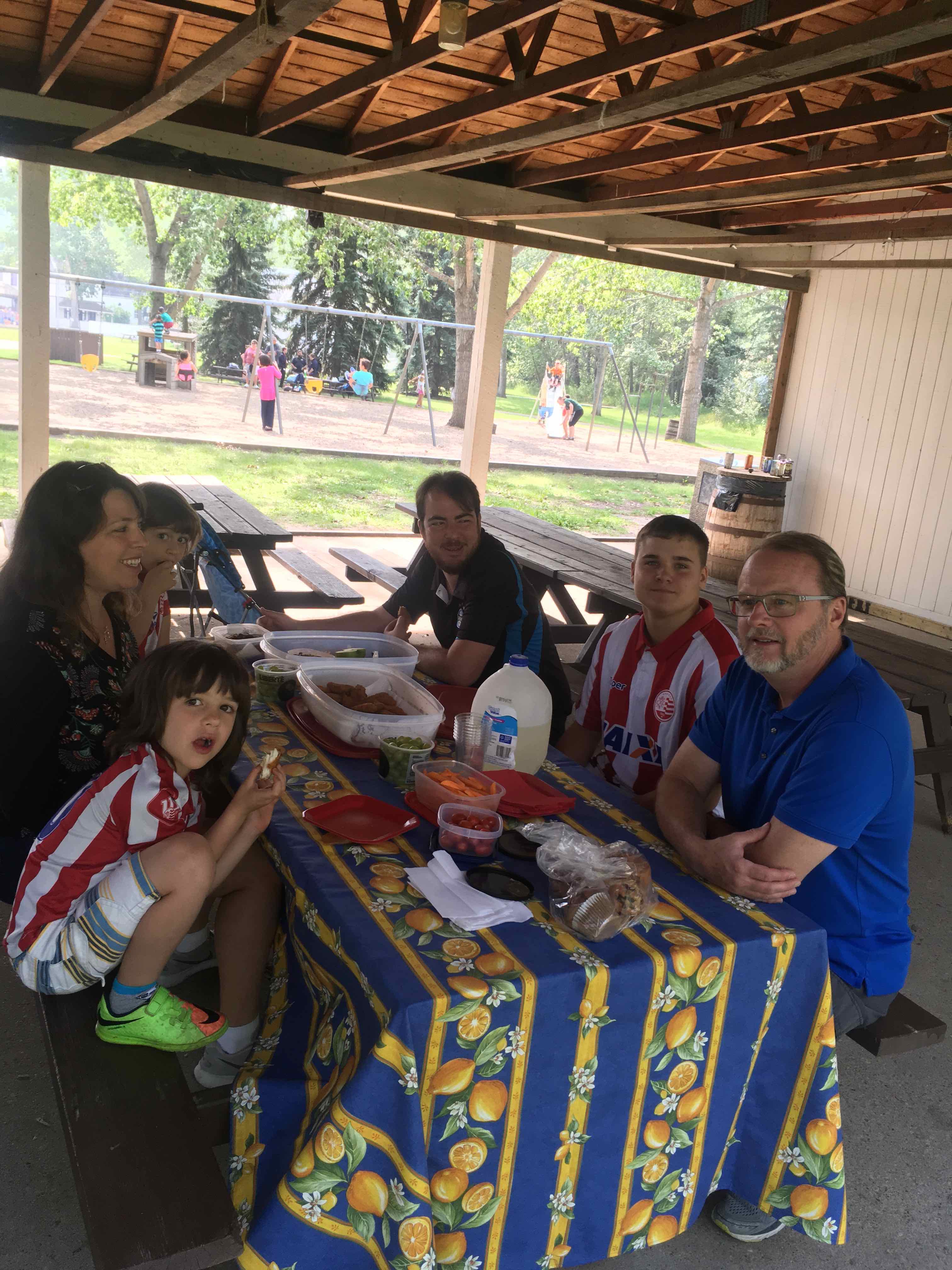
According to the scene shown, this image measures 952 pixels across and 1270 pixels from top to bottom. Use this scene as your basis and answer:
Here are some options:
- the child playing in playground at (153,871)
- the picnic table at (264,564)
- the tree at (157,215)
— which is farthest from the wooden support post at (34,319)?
the tree at (157,215)

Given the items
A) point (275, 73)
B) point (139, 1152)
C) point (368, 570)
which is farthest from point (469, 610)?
point (275, 73)

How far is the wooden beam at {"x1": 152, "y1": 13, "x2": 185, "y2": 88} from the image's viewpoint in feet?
16.8

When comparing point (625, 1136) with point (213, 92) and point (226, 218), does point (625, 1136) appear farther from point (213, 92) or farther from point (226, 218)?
point (226, 218)

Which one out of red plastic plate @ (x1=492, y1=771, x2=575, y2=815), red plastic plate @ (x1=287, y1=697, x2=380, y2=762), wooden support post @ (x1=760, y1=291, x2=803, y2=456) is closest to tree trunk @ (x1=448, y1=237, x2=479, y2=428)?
wooden support post @ (x1=760, y1=291, x2=803, y2=456)

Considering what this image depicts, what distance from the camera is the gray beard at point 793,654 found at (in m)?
1.95

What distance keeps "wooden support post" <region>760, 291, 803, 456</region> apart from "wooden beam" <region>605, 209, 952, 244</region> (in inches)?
21.5

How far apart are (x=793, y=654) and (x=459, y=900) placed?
882mm

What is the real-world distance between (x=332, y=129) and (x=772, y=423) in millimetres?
4846

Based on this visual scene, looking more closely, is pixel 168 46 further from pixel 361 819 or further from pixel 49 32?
pixel 361 819

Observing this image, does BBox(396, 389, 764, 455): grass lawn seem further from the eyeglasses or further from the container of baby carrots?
the container of baby carrots

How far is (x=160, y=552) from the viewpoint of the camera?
2871 mm

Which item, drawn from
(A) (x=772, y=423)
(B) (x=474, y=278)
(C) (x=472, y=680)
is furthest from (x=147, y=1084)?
(B) (x=474, y=278)

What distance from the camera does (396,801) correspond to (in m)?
1.91

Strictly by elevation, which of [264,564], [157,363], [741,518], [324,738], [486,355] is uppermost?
[486,355]
